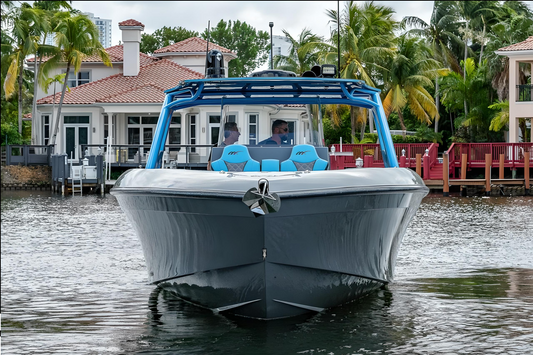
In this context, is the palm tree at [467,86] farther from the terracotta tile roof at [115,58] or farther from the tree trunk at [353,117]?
the terracotta tile roof at [115,58]

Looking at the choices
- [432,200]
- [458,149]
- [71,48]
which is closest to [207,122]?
[71,48]

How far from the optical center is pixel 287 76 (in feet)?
30.8

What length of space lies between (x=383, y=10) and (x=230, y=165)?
3877 centimetres

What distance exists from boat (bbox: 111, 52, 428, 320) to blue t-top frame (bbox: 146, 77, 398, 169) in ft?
0.62

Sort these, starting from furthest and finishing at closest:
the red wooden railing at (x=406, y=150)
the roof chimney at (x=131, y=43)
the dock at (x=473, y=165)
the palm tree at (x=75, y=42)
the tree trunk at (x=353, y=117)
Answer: the tree trunk at (x=353, y=117)
the roof chimney at (x=131, y=43)
the palm tree at (x=75, y=42)
the red wooden railing at (x=406, y=150)
the dock at (x=473, y=165)

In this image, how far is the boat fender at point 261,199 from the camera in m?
6.37

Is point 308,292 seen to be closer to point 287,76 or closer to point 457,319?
point 457,319

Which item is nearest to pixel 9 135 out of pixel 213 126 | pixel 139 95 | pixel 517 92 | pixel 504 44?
pixel 139 95

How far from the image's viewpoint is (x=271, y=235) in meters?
6.76

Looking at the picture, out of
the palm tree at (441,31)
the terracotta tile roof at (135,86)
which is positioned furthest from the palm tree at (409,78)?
the terracotta tile roof at (135,86)

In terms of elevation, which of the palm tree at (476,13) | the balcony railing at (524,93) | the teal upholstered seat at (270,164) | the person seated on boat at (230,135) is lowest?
the teal upholstered seat at (270,164)

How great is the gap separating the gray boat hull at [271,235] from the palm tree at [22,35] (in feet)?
111

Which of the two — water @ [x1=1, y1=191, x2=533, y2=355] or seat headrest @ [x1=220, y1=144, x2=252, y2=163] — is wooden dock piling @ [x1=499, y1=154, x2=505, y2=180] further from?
seat headrest @ [x1=220, y1=144, x2=252, y2=163]

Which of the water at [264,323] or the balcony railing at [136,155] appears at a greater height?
the balcony railing at [136,155]
